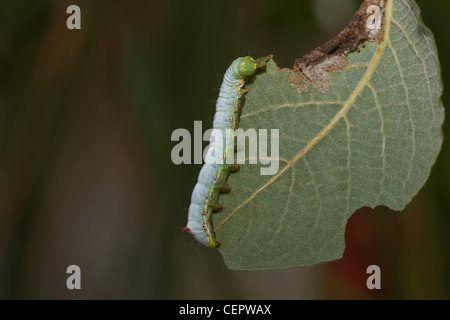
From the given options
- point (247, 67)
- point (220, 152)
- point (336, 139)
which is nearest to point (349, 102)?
point (336, 139)

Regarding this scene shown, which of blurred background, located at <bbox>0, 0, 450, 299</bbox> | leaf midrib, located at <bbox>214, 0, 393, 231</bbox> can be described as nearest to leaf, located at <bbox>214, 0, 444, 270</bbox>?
leaf midrib, located at <bbox>214, 0, 393, 231</bbox>

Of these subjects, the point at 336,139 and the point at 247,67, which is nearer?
the point at 336,139

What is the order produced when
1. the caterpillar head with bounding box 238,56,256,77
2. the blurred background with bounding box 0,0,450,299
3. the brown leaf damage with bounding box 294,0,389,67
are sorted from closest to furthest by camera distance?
the brown leaf damage with bounding box 294,0,389,67 < the caterpillar head with bounding box 238,56,256,77 < the blurred background with bounding box 0,0,450,299

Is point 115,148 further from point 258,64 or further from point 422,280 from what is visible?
point 422,280

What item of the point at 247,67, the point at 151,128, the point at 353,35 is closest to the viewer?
the point at 353,35

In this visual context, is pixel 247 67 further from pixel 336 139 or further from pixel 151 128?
pixel 151 128

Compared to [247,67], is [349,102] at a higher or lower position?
lower

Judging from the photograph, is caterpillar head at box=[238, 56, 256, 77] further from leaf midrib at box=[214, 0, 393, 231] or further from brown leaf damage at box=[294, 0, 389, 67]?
leaf midrib at box=[214, 0, 393, 231]
